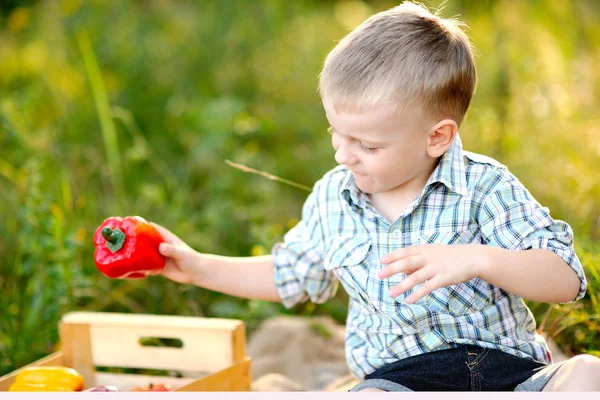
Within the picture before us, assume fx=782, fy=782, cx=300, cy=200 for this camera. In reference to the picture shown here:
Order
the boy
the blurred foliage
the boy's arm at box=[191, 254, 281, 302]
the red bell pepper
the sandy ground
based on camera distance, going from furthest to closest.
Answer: the blurred foliage, the sandy ground, the boy's arm at box=[191, 254, 281, 302], the red bell pepper, the boy

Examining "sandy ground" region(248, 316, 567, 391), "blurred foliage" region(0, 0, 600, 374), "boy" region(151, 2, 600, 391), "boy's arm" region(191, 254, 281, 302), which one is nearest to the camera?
"boy" region(151, 2, 600, 391)

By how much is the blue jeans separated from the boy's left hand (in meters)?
0.35

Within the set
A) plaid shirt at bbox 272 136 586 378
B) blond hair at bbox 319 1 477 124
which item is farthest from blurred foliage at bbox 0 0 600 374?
plaid shirt at bbox 272 136 586 378

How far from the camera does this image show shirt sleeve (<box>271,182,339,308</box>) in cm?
251

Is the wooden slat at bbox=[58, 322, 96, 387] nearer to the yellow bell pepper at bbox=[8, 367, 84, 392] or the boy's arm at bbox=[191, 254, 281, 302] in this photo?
the yellow bell pepper at bbox=[8, 367, 84, 392]

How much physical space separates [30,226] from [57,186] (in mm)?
554

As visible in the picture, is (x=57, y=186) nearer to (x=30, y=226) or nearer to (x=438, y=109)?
(x=30, y=226)

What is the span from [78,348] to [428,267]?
1519 millimetres

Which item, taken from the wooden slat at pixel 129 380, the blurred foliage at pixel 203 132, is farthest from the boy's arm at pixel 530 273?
the wooden slat at pixel 129 380

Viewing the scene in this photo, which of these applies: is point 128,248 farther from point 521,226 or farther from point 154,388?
point 521,226

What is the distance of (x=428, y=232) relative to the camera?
2.22 metres

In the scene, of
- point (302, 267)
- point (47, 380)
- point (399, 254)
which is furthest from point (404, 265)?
point (47, 380)

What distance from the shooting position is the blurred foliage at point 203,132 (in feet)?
11.2

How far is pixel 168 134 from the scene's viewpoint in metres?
5.46
